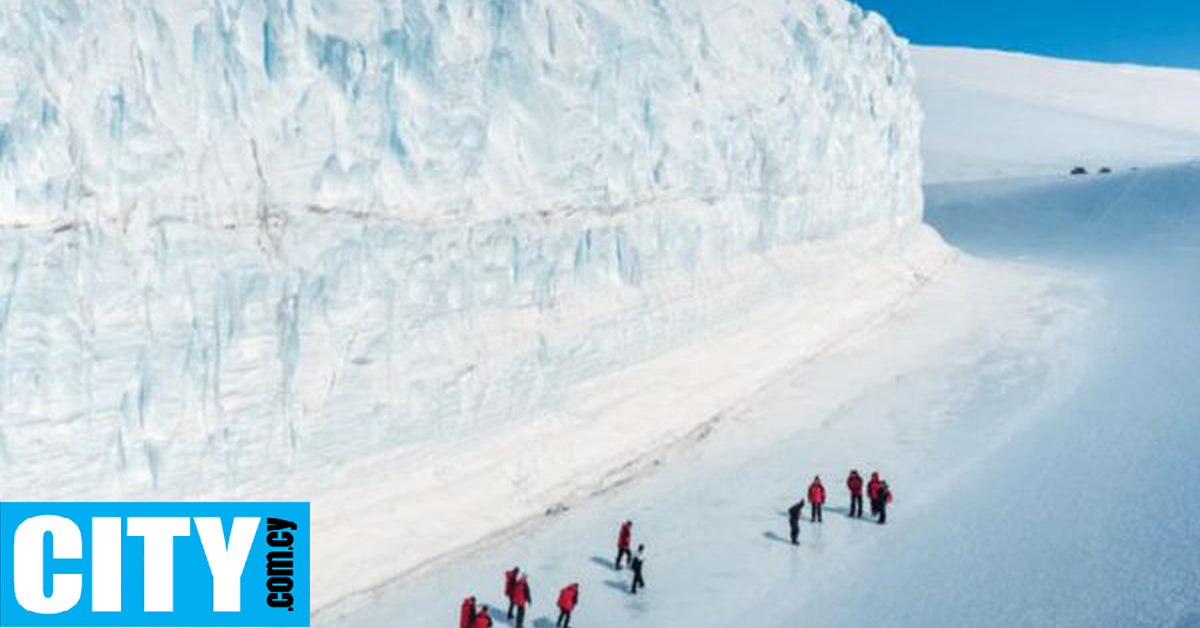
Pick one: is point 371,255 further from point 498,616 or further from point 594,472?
point 498,616

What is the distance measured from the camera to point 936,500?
13508 millimetres

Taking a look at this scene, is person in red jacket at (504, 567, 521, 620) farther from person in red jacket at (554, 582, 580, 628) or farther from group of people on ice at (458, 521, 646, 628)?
person in red jacket at (554, 582, 580, 628)

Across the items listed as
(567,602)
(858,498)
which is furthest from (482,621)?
(858,498)

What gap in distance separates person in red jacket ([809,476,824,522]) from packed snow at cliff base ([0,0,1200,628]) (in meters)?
0.37

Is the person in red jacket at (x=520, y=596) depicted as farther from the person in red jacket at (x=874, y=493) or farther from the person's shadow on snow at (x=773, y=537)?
the person in red jacket at (x=874, y=493)

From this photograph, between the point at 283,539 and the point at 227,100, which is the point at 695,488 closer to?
the point at 283,539

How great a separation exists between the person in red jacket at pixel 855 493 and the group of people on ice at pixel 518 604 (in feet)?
12.4

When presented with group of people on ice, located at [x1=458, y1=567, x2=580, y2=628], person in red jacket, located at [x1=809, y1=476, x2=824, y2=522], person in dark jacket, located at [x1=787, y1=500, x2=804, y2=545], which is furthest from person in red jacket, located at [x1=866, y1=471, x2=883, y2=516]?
group of people on ice, located at [x1=458, y1=567, x2=580, y2=628]

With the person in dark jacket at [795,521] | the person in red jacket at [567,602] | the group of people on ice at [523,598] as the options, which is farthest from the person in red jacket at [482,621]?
the person in dark jacket at [795,521]

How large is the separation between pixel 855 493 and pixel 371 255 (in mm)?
6049

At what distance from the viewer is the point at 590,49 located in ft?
50.4

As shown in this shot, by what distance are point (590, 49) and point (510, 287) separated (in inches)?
141

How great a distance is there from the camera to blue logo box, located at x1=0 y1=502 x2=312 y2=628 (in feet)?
33.1

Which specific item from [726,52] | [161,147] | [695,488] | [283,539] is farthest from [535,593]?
[726,52]
